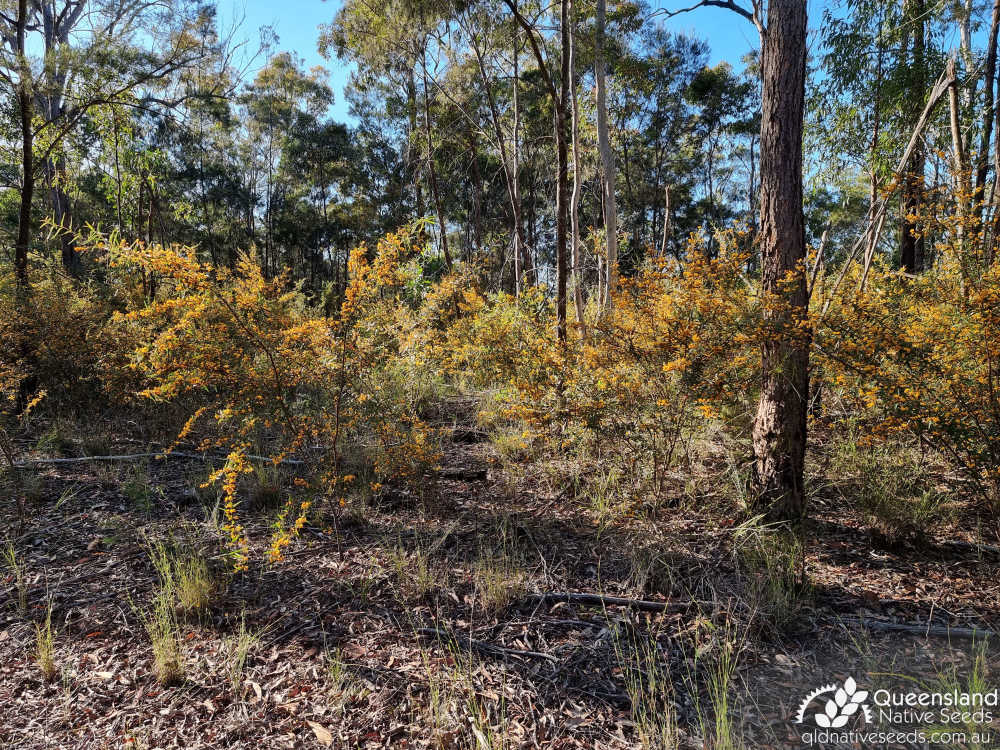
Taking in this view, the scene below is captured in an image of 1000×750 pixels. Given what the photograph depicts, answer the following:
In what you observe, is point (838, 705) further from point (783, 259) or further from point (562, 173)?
point (562, 173)

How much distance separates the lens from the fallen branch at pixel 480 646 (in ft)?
6.57

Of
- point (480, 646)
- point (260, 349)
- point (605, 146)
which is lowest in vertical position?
point (480, 646)

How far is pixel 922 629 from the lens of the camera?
202 cm

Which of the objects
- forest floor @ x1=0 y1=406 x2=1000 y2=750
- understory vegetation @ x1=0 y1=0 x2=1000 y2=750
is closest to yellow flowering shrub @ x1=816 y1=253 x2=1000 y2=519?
understory vegetation @ x1=0 y1=0 x2=1000 y2=750

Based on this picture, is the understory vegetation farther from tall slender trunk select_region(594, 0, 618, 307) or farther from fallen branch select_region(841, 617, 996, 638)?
tall slender trunk select_region(594, 0, 618, 307)

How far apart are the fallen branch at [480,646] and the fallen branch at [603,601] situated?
334 mm

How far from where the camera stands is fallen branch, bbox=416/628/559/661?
6.57 feet

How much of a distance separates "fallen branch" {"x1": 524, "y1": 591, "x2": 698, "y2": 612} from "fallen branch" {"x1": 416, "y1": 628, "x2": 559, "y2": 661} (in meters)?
0.33

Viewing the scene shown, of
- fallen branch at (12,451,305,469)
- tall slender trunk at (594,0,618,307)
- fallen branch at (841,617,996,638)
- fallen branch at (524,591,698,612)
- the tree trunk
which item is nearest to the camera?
fallen branch at (841,617,996,638)

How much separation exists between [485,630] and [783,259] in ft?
8.25

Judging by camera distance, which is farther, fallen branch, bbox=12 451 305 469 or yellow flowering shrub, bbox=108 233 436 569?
fallen branch, bbox=12 451 305 469

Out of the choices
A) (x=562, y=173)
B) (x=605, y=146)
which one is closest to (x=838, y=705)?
(x=562, y=173)

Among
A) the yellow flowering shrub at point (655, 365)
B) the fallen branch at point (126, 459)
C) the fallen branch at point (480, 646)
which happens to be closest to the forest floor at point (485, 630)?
the fallen branch at point (480, 646)

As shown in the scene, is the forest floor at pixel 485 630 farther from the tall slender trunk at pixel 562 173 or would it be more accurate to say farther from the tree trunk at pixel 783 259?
the tall slender trunk at pixel 562 173
